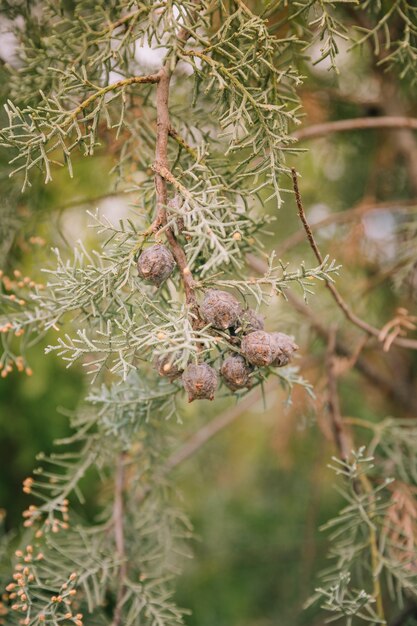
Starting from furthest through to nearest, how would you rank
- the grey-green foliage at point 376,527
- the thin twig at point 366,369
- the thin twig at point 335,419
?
1. the thin twig at point 366,369
2. the thin twig at point 335,419
3. the grey-green foliage at point 376,527

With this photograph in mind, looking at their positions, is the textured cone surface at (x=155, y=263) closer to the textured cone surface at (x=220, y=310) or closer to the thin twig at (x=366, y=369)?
the textured cone surface at (x=220, y=310)

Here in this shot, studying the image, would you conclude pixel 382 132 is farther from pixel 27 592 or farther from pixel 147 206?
pixel 27 592

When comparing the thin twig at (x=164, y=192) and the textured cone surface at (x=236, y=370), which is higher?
the thin twig at (x=164, y=192)

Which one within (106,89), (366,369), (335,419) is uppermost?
(106,89)

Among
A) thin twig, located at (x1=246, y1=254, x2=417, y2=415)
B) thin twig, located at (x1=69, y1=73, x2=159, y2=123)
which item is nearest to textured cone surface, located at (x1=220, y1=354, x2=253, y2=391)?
thin twig, located at (x1=69, y1=73, x2=159, y2=123)

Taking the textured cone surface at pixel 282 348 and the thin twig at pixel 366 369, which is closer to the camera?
the textured cone surface at pixel 282 348

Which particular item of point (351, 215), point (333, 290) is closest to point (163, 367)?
point (333, 290)

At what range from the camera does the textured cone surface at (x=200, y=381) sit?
0.63 metres

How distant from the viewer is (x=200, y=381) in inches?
24.9

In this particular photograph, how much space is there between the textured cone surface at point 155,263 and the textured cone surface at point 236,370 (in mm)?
138

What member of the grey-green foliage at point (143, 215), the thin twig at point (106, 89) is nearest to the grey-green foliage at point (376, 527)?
the grey-green foliage at point (143, 215)

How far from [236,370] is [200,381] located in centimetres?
7

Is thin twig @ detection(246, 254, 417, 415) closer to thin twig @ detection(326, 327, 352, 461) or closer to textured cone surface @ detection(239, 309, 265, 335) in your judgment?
thin twig @ detection(326, 327, 352, 461)

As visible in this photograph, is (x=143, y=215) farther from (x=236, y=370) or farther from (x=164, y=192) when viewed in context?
(x=236, y=370)
